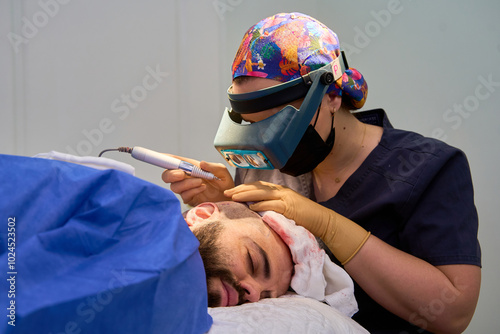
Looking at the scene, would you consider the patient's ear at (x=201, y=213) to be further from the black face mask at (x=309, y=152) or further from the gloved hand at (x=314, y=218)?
the black face mask at (x=309, y=152)

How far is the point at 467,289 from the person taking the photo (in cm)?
121

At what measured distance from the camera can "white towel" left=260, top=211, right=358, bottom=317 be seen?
118 cm

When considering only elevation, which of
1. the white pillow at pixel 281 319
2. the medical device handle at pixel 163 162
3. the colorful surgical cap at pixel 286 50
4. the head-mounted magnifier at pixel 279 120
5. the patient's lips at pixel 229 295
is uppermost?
the colorful surgical cap at pixel 286 50

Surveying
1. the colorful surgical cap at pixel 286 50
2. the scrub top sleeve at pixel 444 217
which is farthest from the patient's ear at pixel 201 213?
the scrub top sleeve at pixel 444 217

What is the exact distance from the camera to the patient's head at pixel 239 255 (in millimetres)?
1086

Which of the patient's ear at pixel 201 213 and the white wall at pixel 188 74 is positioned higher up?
the white wall at pixel 188 74

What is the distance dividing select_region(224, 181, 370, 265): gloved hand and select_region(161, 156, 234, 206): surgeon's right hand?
0.20m

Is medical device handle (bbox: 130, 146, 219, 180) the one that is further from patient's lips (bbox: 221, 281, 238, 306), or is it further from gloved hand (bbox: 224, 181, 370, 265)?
patient's lips (bbox: 221, 281, 238, 306)

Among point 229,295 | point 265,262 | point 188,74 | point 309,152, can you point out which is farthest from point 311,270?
point 188,74

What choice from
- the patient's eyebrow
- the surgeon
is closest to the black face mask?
the surgeon

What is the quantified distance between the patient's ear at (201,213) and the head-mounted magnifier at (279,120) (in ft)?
0.62

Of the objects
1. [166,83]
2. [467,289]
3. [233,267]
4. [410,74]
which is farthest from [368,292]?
[166,83]

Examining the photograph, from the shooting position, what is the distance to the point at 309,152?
1.38 metres

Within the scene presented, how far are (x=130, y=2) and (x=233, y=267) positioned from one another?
1.41 meters
